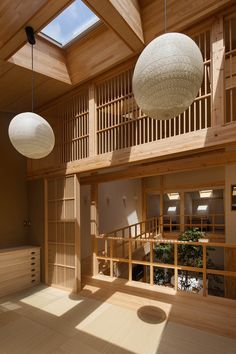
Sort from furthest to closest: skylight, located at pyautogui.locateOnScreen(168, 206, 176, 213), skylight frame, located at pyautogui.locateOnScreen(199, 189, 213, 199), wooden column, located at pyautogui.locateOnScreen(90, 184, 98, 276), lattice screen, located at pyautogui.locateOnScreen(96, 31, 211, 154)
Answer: skylight, located at pyautogui.locateOnScreen(168, 206, 176, 213) < skylight frame, located at pyautogui.locateOnScreen(199, 189, 213, 199) < wooden column, located at pyautogui.locateOnScreen(90, 184, 98, 276) < lattice screen, located at pyautogui.locateOnScreen(96, 31, 211, 154)

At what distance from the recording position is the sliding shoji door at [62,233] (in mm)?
3717

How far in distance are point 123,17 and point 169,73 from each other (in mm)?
1613

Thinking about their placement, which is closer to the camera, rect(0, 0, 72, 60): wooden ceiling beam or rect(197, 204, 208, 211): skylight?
rect(0, 0, 72, 60): wooden ceiling beam

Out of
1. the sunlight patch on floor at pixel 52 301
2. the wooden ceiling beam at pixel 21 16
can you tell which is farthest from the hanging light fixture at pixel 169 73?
the sunlight patch on floor at pixel 52 301

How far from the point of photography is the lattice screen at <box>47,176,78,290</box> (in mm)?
3756

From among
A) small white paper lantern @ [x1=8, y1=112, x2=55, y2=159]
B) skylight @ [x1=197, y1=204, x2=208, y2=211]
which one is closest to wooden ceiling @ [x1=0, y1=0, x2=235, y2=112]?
small white paper lantern @ [x1=8, y1=112, x2=55, y2=159]

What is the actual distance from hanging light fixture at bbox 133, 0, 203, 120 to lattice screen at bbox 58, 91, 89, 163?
2.41 metres

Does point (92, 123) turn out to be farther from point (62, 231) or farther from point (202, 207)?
point (202, 207)

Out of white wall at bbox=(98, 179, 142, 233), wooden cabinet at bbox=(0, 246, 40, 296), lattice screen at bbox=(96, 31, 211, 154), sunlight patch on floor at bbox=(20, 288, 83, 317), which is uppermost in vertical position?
lattice screen at bbox=(96, 31, 211, 154)

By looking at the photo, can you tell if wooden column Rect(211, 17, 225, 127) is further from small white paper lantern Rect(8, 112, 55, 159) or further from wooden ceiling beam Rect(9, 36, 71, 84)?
wooden ceiling beam Rect(9, 36, 71, 84)

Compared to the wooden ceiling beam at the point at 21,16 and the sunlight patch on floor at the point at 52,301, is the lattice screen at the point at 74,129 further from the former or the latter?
the sunlight patch on floor at the point at 52,301

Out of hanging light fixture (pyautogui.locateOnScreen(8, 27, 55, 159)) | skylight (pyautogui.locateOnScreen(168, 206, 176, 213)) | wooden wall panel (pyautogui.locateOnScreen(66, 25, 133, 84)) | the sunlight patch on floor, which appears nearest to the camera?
hanging light fixture (pyautogui.locateOnScreen(8, 27, 55, 159))

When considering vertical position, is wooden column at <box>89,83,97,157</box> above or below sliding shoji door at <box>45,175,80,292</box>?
above

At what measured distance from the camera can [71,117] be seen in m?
3.90
